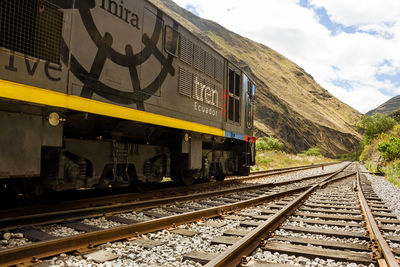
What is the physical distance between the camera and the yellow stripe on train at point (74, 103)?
3.85 meters

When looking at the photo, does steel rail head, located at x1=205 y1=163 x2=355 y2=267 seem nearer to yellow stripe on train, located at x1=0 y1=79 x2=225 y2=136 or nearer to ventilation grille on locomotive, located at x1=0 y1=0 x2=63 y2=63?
yellow stripe on train, located at x1=0 y1=79 x2=225 y2=136

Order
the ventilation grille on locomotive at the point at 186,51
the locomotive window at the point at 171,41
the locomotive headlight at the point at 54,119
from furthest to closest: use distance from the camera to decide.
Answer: the ventilation grille on locomotive at the point at 186,51 < the locomotive window at the point at 171,41 < the locomotive headlight at the point at 54,119

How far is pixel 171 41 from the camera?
7.35m

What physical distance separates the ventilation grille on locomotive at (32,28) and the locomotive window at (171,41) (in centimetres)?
285

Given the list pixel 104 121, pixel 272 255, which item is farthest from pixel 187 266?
pixel 104 121

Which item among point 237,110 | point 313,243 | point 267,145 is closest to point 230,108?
point 237,110

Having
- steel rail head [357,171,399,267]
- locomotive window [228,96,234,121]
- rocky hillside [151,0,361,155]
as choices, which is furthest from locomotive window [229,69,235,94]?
rocky hillside [151,0,361,155]

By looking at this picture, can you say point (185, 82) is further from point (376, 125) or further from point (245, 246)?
point (376, 125)

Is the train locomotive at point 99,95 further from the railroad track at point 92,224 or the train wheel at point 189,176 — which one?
the railroad track at point 92,224

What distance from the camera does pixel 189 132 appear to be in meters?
8.25

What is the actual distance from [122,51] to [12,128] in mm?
2436

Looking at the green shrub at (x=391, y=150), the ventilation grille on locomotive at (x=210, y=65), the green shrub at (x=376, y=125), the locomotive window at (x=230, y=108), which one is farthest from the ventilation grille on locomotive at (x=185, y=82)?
the green shrub at (x=376, y=125)

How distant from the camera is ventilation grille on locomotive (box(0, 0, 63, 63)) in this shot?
4.03 metres

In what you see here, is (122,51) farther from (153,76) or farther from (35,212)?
(35,212)
